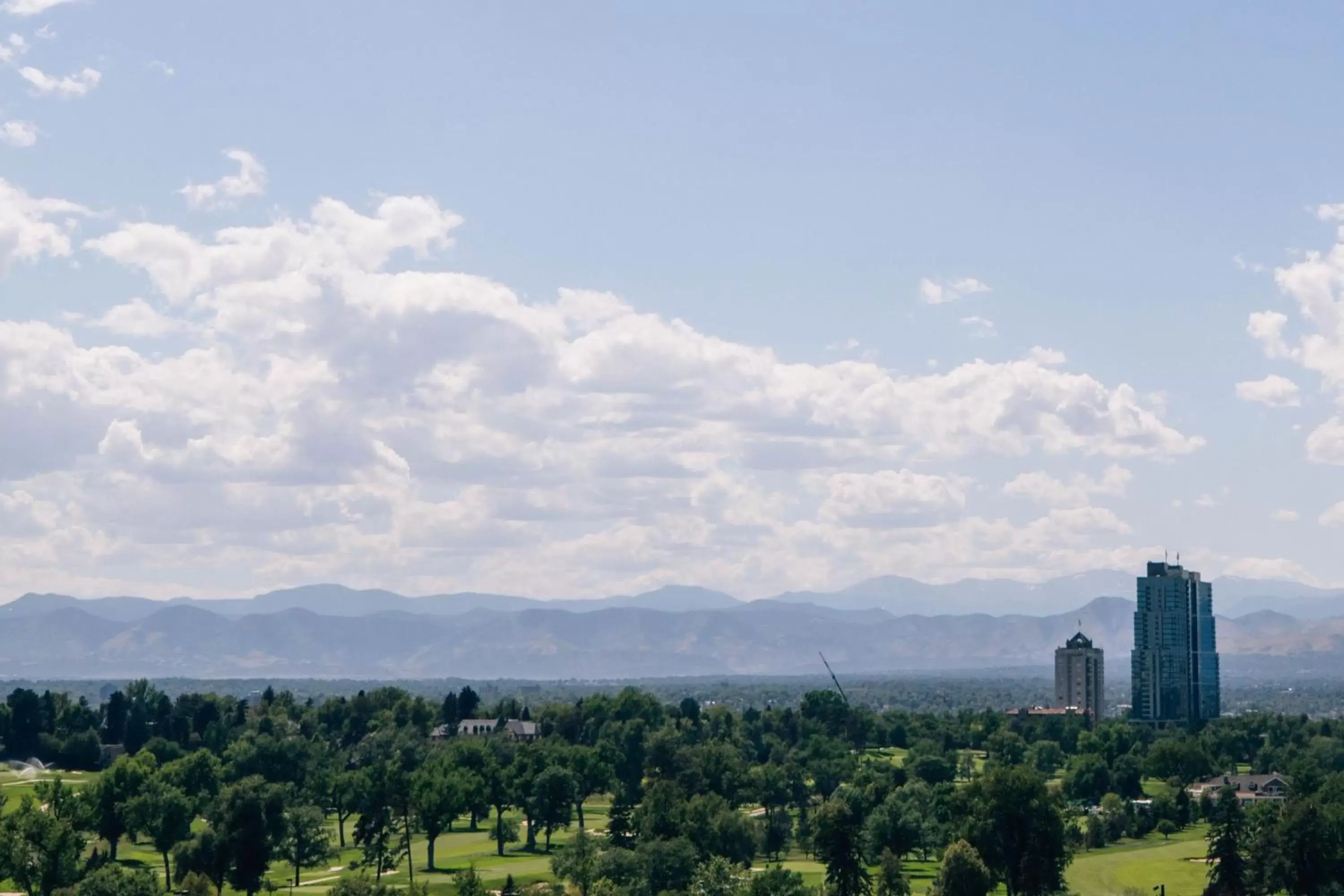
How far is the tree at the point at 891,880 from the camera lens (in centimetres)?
10725

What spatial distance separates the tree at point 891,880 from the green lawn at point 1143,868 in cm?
1543

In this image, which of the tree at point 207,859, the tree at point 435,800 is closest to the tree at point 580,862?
the tree at point 435,800

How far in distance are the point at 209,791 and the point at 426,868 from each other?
29001 mm

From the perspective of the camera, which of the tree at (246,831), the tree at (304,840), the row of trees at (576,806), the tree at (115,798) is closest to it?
the row of trees at (576,806)

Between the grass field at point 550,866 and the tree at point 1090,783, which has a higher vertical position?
the tree at point 1090,783

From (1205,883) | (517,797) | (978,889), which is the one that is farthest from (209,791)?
(1205,883)

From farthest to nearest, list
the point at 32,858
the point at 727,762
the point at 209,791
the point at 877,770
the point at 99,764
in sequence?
1. the point at 99,764
2. the point at 877,770
3. the point at 727,762
4. the point at 209,791
5. the point at 32,858

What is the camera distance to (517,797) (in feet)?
492

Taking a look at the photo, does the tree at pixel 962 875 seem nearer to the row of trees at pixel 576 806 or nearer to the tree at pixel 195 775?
the row of trees at pixel 576 806

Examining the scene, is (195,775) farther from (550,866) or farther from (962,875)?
(962,875)

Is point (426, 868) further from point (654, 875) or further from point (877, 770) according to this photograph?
point (877, 770)

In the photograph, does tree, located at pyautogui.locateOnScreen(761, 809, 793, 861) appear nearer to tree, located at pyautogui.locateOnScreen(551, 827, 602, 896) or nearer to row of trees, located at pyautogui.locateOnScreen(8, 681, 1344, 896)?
row of trees, located at pyautogui.locateOnScreen(8, 681, 1344, 896)

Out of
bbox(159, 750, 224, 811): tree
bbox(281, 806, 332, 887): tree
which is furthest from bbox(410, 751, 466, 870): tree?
bbox(159, 750, 224, 811): tree

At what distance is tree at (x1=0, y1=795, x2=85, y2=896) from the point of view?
99.9 m
